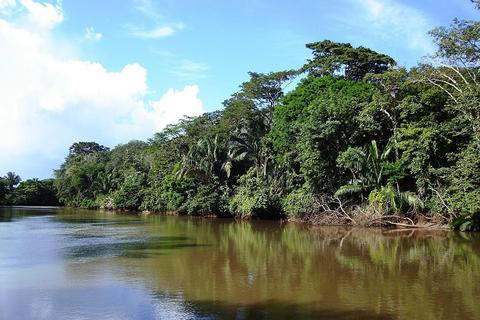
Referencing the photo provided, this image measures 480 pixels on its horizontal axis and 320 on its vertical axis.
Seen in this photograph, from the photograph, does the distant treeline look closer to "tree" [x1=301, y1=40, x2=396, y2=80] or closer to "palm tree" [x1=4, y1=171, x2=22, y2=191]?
"palm tree" [x1=4, y1=171, x2=22, y2=191]

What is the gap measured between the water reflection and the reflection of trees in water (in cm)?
3

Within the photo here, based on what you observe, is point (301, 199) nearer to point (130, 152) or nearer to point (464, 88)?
point (464, 88)

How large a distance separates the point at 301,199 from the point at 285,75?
13.0 m

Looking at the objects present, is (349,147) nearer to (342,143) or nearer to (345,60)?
(342,143)

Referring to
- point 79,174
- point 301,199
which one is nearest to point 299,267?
point 301,199

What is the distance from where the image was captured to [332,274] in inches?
507

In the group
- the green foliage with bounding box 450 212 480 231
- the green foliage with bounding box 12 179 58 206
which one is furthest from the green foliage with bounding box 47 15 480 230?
the green foliage with bounding box 12 179 58 206

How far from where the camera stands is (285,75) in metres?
39.9

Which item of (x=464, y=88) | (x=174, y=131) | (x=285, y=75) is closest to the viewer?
(x=464, y=88)

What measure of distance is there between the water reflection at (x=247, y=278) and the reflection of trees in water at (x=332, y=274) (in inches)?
1.0

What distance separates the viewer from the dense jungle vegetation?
24.0m

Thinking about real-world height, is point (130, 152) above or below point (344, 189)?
above

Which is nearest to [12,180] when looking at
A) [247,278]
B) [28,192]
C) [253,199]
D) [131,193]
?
[28,192]

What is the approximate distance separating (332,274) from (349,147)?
16.4 m
